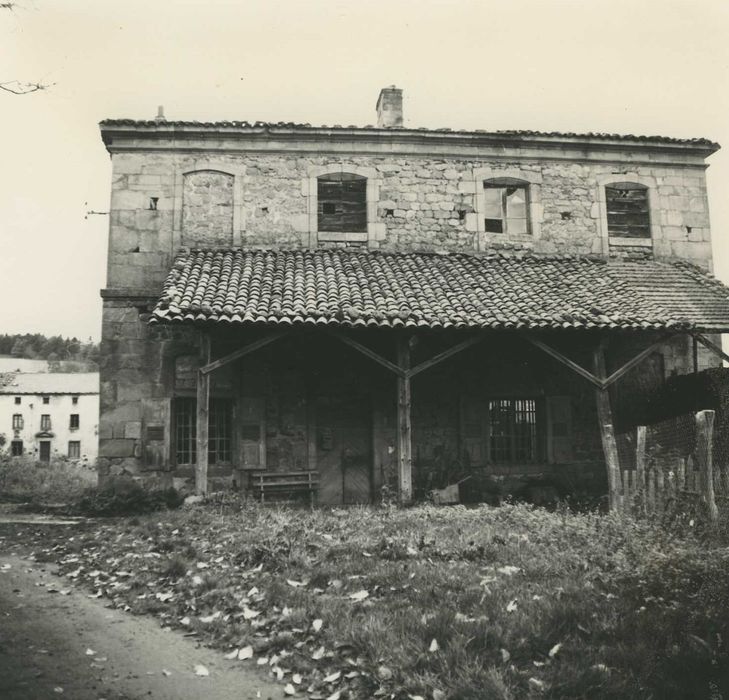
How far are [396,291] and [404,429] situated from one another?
2442 millimetres

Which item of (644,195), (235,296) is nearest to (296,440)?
(235,296)

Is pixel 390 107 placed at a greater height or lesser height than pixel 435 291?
greater

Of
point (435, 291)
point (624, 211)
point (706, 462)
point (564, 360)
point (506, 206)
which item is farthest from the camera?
point (624, 211)

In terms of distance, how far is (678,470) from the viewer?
7.35 metres

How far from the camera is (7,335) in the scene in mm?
92562

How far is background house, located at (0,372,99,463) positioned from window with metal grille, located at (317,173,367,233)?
38.4 meters

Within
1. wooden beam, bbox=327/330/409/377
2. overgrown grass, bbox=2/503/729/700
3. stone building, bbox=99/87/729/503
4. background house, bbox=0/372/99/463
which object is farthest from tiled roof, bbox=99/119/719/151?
background house, bbox=0/372/99/463

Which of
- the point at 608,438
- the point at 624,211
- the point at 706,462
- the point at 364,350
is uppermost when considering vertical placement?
the point at 624,211

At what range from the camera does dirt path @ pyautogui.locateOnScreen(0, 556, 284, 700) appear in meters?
4.47

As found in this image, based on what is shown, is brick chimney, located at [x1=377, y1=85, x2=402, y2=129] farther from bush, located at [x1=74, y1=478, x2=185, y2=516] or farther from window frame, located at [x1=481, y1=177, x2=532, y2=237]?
bush, located at [x1=74, y1=478, x2=185, y2=516]

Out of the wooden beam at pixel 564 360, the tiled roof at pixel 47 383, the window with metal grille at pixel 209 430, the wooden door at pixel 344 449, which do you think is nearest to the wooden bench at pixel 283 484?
the wooden door at pixel 344 449

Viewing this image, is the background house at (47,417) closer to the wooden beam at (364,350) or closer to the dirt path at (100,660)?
the wooden beam at (364,350)

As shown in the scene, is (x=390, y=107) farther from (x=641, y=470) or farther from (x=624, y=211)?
(x=641, y=470)

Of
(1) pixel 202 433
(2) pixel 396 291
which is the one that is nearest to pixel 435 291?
(2) pixel 396 291
